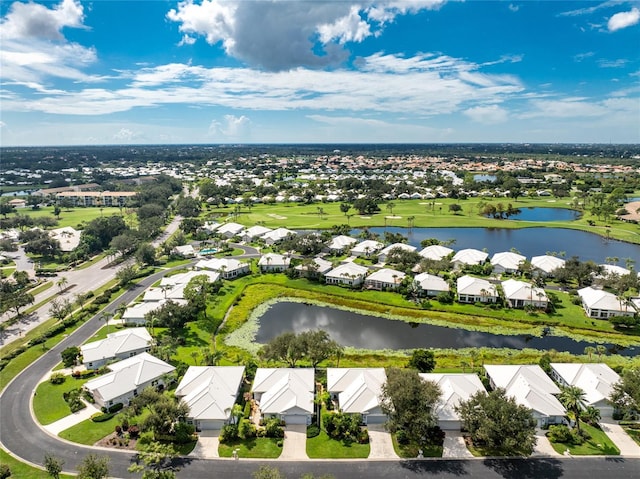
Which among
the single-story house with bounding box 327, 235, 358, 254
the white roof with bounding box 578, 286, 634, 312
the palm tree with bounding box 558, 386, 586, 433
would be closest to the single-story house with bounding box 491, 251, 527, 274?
the white roof with bounding box 578, 286, 634, 312

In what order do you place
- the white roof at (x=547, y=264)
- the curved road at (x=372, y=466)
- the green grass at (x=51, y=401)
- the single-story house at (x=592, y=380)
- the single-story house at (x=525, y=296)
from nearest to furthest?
the curved road at (x=372, y=466) → the single-story house at (x=592, y=380) → the green grass at (x=51, y=401) → the single-story house at (x=525, y=296) → the white roof at (x=547, y=264)

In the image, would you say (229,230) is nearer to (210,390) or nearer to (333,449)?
(210,390)

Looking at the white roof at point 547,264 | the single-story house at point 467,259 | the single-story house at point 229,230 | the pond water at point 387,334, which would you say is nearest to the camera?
the pond water at point 387,334

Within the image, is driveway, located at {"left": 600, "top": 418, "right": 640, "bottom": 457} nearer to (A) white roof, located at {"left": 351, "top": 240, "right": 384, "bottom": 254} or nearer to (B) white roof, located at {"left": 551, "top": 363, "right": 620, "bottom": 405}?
(B) white roof, located at {"left": 551, "top": 363, "right": 620, "bottom": 405}

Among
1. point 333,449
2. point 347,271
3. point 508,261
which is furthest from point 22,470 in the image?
point 508,261

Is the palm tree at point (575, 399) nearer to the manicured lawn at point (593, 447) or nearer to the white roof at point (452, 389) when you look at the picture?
the manicured lawn at point (593, 447)

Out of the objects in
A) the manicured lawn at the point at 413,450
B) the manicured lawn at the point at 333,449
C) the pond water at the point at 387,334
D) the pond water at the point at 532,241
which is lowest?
the pond water at the point at 387,334

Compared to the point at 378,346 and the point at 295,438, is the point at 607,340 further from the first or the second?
the point at 295,438

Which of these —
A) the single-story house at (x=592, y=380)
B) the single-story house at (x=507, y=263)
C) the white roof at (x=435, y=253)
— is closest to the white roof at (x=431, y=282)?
the white roof at (x=435, y=253)
